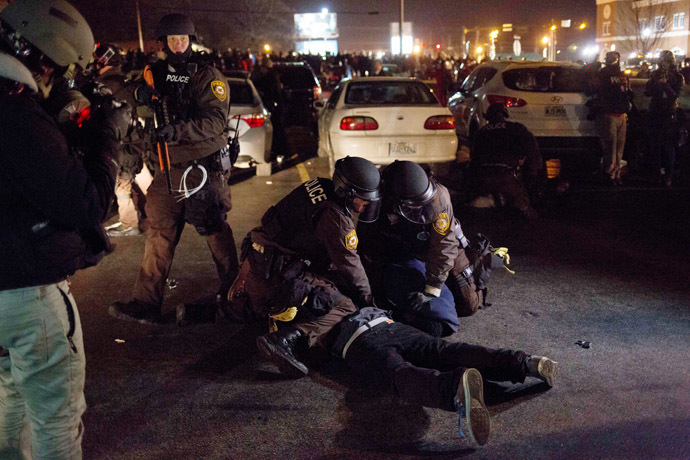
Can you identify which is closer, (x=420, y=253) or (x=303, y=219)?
(x=303, y=219)

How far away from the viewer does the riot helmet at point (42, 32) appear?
7.40 ft

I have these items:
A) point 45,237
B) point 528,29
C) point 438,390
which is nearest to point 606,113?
point 438,390

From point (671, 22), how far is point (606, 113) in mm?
53123

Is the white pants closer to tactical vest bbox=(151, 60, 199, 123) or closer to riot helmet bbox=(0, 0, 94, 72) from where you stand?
riot helmet bbox=(0, 0, 94, 72)

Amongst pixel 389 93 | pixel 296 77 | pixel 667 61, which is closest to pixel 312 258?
pixel 389 93

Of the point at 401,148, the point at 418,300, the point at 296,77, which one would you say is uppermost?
the point at 296,77

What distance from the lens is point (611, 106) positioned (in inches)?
376

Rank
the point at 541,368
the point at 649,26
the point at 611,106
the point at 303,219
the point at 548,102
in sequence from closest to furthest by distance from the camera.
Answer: the point at 541,368 < the point at 303,219 < the point at 611,106 < the point at 548,102 < the point at 649,26

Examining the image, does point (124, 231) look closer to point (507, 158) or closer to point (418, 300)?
point (418, 300)

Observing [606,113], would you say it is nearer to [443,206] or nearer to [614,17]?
[443,206]

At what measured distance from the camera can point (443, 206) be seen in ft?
14.6

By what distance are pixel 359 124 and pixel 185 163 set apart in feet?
15.9

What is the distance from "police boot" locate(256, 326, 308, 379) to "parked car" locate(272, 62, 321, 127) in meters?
13.1

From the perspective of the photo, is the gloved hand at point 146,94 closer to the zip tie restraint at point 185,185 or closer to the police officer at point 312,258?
the zip tie restraint at point 185,185
